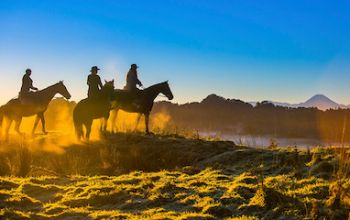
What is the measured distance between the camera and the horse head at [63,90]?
83.7 ft

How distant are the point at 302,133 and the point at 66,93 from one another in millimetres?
79319

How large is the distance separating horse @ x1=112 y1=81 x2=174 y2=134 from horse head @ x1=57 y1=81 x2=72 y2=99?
2.48 m

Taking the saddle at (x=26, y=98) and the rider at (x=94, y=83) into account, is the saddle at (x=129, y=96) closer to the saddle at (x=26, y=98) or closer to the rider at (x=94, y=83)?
the rider at (x=94, y=83)

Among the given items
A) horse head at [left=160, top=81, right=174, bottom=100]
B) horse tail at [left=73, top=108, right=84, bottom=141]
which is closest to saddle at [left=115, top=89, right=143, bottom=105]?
horse head at [left=160, top=81, right=174, bottom=100]

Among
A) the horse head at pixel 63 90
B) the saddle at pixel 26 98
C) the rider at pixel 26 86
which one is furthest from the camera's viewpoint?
the horse head at pixel 63 90

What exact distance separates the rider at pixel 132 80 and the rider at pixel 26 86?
487 cm

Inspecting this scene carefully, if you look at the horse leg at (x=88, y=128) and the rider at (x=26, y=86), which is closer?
the horse leg at (x=88, y=128)

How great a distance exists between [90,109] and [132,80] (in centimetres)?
362

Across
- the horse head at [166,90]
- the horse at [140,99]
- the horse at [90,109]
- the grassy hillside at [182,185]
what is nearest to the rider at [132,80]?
the horse at [140,99]

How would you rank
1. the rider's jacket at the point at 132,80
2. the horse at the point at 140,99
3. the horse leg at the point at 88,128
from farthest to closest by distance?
the rider's jacket at the point at 132,80
the horse at the point at 140,99
the horse leg at the point at 88,128

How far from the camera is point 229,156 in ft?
63.4

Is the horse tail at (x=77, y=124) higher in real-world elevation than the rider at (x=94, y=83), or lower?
lower

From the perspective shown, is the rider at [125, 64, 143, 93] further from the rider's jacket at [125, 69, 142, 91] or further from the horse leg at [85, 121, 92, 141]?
the horse leg at [85, 121, 92, 141]

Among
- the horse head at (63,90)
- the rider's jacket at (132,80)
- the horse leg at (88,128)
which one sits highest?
the rider's jacket at (132,80)
